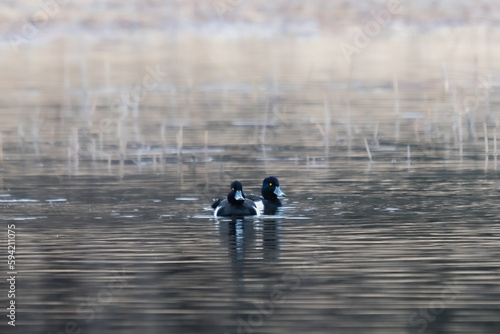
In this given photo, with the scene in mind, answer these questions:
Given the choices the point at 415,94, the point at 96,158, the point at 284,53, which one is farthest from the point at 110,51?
the point at 96,158

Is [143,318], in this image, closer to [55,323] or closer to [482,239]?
[55,323]

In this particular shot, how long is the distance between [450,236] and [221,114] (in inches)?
562

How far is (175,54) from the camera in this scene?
45000mm

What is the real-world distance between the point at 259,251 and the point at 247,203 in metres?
3.25

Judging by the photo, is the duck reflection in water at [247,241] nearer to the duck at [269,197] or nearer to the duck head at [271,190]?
the duck at [269,197]

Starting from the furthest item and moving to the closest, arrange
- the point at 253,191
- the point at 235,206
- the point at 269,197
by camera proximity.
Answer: the point at 253,191
the point at 269,197
the point at 235,206

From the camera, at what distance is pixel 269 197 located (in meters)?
17.5

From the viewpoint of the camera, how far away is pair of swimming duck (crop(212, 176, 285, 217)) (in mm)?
16625
